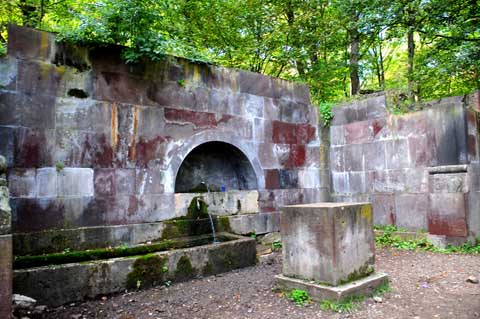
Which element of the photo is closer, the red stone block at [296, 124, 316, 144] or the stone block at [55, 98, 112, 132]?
the stone block at [55, 98, 112, 132]

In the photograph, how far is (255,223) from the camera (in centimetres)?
746

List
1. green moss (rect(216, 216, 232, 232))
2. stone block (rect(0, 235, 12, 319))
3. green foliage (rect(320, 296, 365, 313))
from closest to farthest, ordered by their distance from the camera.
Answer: stone block (rect(0, 235, 12, 319))
green foliage (rect(320, 296, 365, 313))
green moss (rect(216, 216, 232, 232))

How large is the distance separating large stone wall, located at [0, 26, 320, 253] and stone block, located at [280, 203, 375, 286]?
2.65 m

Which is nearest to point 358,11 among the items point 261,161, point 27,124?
point 261,161

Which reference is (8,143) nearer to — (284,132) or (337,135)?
(284,132)

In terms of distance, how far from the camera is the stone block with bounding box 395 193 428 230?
Answer: 7.23 meters

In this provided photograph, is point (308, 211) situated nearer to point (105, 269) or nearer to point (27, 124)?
point (105, 269)

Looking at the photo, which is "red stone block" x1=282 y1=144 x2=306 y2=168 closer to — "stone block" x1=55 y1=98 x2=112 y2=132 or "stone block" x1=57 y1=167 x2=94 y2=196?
"stone block" x1=55 y1=98 x2=112 y2=132

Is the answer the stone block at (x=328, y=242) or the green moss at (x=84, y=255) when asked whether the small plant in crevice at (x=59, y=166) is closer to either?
the green moss at (x=84, y=255)

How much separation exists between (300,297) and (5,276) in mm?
3233

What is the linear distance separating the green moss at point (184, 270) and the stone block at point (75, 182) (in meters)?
1.88

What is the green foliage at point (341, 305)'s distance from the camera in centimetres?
392

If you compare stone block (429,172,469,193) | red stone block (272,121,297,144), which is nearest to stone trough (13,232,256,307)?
red stone block (272,121,297,144)

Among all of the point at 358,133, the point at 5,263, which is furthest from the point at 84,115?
the point at 358,133
